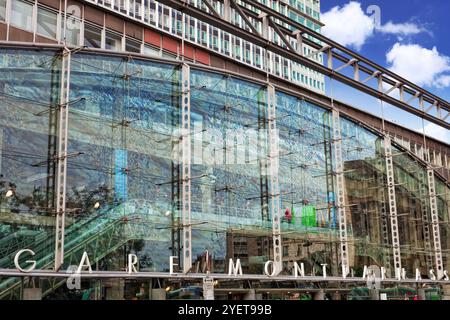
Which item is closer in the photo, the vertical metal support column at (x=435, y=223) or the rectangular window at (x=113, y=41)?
the rectangular window at (x=113, y=41)

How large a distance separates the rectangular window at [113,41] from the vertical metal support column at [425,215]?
1997cm

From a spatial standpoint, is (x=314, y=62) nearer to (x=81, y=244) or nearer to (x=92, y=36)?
(x=92, y=36)

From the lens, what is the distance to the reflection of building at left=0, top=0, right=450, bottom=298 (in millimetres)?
19828

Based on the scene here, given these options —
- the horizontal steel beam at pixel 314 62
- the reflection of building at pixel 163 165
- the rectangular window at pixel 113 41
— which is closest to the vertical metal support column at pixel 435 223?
the reflection of building at pixel 163 165

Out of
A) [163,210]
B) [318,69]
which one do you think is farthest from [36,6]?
[318,69]

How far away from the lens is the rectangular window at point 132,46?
1058 inches

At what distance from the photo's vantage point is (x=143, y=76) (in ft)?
76.6

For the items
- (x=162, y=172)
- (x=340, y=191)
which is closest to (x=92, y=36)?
(x=162, y=172)

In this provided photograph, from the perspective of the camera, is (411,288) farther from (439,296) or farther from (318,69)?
(318,69)

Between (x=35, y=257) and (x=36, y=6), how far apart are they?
395 inches

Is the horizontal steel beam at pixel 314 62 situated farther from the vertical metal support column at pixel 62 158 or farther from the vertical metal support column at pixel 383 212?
the vertical metal support column at pixel 62 158

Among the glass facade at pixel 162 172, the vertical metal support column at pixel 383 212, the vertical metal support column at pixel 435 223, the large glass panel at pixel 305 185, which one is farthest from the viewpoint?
the vertical metal support column at pixel 435 223

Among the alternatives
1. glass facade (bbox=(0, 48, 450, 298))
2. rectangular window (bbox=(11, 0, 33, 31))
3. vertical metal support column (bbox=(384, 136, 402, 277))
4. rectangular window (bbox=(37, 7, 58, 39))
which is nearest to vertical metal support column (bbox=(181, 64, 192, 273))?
glass facade (bbox=(0, 48, 450, 298))

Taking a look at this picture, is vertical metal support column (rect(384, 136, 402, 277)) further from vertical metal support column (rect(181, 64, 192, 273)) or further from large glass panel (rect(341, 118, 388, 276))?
vertical metal support column (rect(181, 64, 192, 273))
